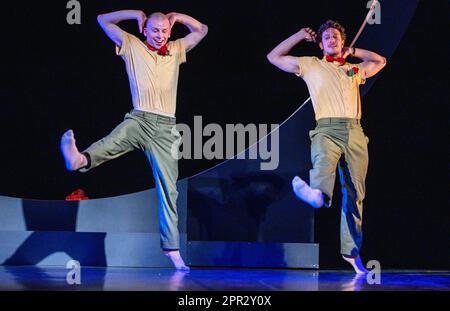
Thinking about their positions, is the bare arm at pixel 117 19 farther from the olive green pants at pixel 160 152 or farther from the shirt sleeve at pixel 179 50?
the olive green pants at pixel 160 152

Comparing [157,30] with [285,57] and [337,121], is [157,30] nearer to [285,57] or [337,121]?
[285,57]

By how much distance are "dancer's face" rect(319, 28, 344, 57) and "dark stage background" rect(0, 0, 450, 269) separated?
470 millimetres

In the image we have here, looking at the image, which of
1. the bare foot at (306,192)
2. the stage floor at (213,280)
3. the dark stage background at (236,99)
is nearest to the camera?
the stage floor at (213,280)

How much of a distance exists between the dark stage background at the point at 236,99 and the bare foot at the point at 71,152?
1334 millimetres

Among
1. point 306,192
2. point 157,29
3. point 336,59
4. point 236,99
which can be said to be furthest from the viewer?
point 236,99

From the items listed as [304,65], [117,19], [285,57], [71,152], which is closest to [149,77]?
[117,19]

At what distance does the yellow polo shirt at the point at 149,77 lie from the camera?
15.2 ft

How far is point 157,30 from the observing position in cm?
462

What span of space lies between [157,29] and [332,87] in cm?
115

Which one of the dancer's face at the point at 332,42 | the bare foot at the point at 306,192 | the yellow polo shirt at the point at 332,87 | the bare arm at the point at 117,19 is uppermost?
the bare arm at the point at 117,19

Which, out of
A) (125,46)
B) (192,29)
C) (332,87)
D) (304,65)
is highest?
(192,29)

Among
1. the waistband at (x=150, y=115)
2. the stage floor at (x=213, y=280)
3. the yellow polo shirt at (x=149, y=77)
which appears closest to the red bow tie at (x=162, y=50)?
the yellow polo shirt at (x=149, y=77)
